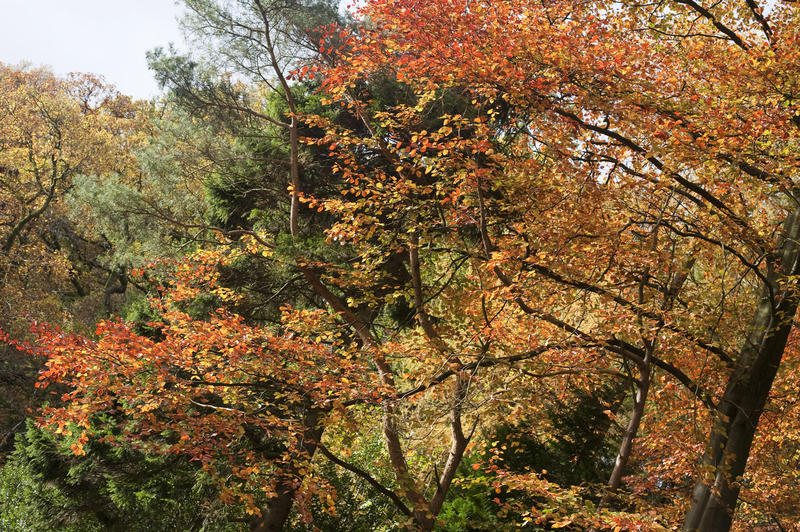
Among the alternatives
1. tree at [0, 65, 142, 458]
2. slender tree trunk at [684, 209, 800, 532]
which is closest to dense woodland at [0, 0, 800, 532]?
slender tree trunk at [684, 209, 800, 532]

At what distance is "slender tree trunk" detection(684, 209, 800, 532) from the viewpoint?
17.4ft

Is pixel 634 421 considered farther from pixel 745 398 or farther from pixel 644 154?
pixel 644 154

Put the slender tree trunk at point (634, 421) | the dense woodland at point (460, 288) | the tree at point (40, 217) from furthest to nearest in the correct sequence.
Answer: the tree at point (40, 217)
the slender tree trunk at point (634, 421)
the dense woodland at point (460, 288)

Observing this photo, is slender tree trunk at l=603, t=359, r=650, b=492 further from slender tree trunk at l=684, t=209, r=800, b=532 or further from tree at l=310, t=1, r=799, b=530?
slender tree trunk at l=684, t=209, r=800, b=532

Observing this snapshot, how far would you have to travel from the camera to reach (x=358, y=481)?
30.0 feet

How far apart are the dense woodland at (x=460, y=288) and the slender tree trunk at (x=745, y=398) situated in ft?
0.09

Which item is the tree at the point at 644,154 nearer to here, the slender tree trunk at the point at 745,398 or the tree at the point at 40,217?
the slender tree trunk at the point at 745,398

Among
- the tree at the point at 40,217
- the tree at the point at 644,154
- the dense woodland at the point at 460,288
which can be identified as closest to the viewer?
the tree at the point at 644,154

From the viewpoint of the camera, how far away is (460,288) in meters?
8.47

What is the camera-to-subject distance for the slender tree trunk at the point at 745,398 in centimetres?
532

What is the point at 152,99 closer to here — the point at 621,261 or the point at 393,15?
the point at 393,15

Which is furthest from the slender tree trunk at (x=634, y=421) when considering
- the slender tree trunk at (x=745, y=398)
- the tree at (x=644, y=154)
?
the slender tree trunk at (x=745, y=398)

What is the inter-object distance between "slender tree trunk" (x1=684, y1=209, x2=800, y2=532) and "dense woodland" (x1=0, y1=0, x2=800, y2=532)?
0.03 m

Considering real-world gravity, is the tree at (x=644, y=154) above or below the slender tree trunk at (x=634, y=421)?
above
